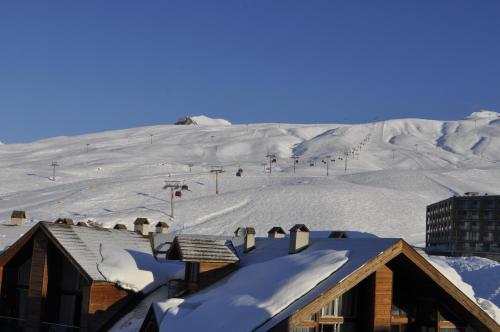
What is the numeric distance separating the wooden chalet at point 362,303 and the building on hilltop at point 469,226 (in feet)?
246

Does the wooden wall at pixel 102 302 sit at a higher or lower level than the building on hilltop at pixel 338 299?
lower

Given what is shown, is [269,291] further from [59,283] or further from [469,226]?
[469,226]

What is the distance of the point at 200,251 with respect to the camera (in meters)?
20.8

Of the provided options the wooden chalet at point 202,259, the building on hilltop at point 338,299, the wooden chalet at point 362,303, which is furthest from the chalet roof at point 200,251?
the wooden chalet at point 362,303

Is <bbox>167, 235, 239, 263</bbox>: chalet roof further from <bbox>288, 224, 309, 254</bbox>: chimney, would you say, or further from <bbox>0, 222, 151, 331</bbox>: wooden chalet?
<bbox>0, 222, 151, 331</bbox>: wooden chalet

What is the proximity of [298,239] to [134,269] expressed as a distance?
607 centimetres

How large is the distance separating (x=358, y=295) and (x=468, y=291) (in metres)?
3.28

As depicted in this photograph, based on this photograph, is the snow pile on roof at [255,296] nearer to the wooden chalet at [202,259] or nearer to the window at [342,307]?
the window at [342,307]

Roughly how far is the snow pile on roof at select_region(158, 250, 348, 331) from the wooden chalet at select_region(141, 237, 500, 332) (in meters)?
0.03

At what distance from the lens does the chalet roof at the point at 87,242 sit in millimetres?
22500

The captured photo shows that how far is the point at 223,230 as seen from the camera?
86500 mm

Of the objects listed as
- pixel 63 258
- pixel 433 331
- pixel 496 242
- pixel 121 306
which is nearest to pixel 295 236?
pixel 433 331

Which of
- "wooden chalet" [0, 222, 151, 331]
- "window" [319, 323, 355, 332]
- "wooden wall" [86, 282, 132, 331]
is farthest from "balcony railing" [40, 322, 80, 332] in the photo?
"window" [319, 323, 355, 332]

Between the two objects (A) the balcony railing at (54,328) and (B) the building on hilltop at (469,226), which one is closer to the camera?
(A) the balcony railing at (54,328)
